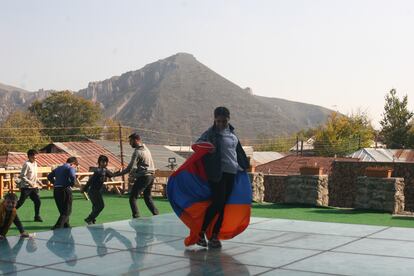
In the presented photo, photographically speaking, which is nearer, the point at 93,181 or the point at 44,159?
the point at 93,181

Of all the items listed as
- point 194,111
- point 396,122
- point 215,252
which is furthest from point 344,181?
point 194,111

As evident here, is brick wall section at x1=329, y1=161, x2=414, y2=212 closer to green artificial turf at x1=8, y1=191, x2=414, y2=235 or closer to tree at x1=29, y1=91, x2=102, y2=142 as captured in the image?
green artificial turf at x1=8, y1=191, x2=414, y2=235

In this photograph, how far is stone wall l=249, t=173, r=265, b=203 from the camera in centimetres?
1720

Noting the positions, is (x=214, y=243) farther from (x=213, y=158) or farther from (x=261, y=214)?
(x=261, y=214)

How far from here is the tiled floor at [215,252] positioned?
258 inches

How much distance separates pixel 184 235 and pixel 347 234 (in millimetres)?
2521

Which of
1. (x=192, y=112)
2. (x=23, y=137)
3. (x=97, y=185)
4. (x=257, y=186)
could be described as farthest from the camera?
(x=192, y=112)

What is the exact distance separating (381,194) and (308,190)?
208 cm

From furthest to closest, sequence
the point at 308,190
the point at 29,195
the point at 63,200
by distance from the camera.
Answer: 1. the point at 308,190
2. the point at 29,195
3. the point at 63,200

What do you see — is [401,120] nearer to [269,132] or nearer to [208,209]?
[208,209]

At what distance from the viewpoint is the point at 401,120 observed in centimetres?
6556

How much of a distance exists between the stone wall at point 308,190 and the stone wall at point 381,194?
1.15 m

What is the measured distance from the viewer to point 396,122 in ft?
216

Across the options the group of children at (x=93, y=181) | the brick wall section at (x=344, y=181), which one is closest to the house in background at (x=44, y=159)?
the brick wall section at (x=344, y=181)
